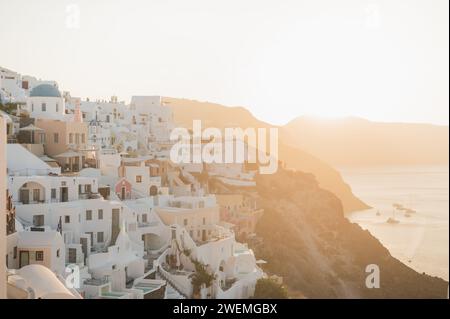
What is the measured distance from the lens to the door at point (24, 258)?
8.69 meters

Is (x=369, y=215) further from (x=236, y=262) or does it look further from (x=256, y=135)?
(x=236, y=262)

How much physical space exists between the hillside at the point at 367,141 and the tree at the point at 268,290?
Result: 4458 centimetres

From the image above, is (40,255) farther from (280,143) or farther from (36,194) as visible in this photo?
(280,143)

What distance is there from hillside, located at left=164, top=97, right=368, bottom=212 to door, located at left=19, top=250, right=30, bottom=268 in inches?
1454

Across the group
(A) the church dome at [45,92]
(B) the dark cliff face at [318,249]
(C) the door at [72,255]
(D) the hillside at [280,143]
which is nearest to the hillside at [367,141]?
(D) the hillside at [280,143]

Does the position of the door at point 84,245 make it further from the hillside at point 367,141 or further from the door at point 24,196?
the hillside at point 367,141

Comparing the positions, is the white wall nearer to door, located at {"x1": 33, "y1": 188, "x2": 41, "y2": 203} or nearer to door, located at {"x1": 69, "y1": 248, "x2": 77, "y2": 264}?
door, located at {"x1": 69, "y1": 248, "x2": 77, "y2": 264}

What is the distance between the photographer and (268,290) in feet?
A: 40.0

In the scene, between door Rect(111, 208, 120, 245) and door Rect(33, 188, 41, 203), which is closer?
door Rect(33, 188, 41, 203)

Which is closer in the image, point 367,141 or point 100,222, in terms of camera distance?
point 100,222

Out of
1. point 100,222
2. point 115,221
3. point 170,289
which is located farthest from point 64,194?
point 170,289

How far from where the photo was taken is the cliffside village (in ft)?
28.9

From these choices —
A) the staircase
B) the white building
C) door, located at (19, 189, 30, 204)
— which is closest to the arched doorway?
door, located at (19, 189, 30, 204)

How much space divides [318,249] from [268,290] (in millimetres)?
9097
